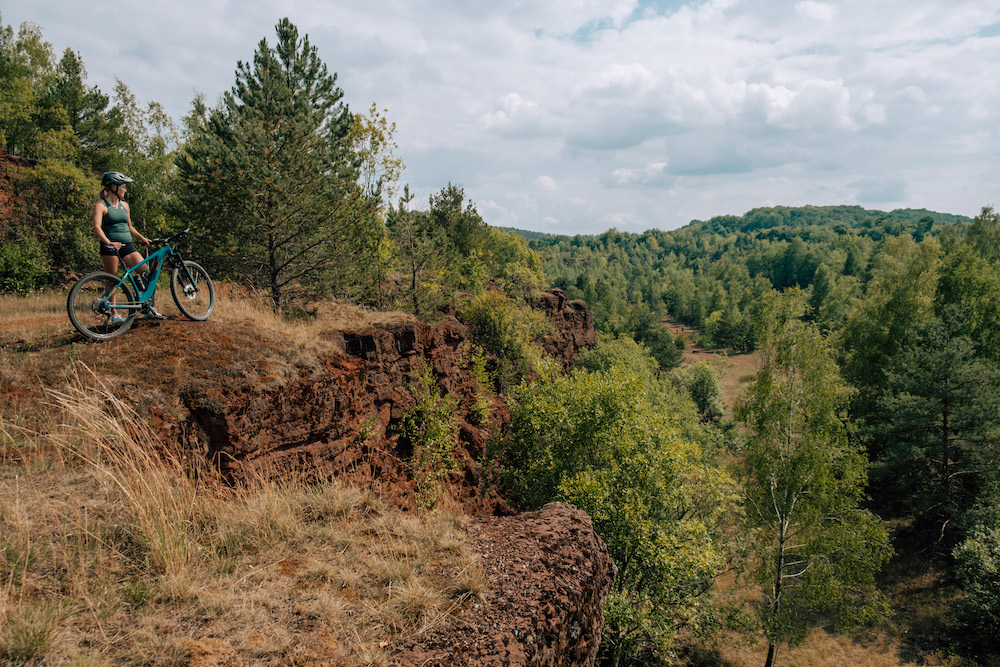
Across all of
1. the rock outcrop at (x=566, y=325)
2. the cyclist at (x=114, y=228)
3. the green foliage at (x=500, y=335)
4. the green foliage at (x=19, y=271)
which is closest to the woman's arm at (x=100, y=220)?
the cyclist at (x=114, y=228)

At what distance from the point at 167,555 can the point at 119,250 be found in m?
5.18

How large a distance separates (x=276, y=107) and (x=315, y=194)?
2.29 m

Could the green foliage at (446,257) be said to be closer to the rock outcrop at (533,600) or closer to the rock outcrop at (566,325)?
the rock outcrop at (566,325)

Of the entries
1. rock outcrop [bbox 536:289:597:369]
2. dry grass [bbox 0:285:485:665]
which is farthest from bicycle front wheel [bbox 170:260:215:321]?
rock outcrop [bbox 536:289:597:369]

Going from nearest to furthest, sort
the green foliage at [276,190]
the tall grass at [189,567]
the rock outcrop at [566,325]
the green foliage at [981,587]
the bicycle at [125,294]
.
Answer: the tall grass at [189,567], the bicycle at [125,294], the green foliage at [276,190], the green foliage at [981,587], the rock outcrop at [566,325]

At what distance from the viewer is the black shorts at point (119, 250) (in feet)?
21.4

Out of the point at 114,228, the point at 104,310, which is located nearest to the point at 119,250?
the point at 114,228

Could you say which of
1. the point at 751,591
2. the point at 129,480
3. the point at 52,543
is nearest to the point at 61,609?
the point at 52,543

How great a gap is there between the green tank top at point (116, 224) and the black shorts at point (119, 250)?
0.35 feet

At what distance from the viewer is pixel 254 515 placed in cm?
451

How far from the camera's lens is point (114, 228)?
667cm

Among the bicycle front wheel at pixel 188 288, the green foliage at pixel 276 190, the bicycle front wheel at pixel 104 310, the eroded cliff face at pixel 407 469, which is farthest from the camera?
the green foliage at pixel 276 190

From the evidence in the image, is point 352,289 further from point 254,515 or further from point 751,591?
point 751,591

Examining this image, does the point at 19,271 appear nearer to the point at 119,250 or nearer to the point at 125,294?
the point at 125,294
